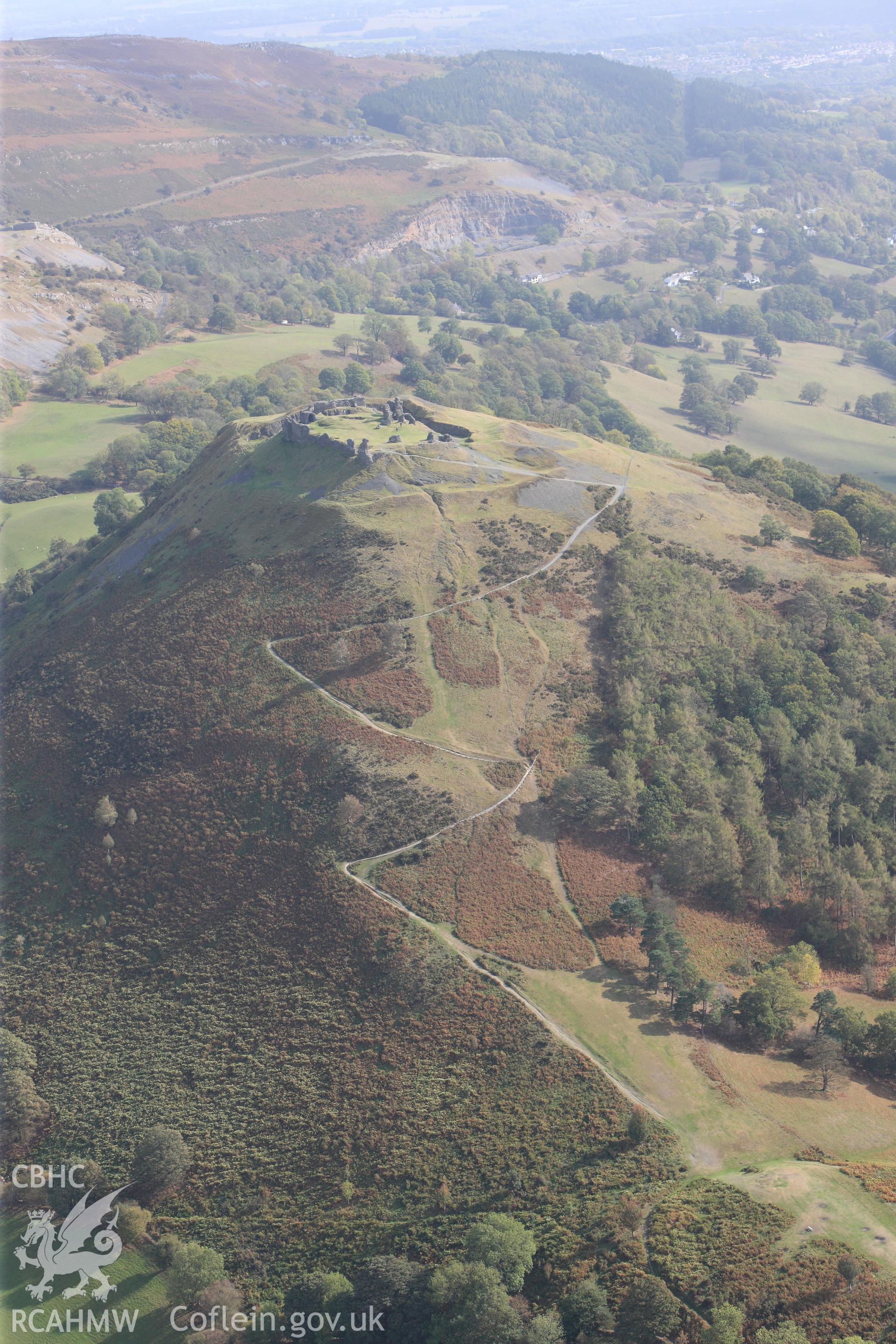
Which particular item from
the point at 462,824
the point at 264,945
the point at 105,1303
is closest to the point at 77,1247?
the point at 105,1303

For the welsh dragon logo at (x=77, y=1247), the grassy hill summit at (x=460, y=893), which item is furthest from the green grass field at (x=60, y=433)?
the welsh dragon logo at (x=77, y=1247)

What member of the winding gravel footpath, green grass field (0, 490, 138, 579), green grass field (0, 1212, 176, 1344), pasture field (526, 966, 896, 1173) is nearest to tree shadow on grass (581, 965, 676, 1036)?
pasture field (526, 966, 896, 1173)

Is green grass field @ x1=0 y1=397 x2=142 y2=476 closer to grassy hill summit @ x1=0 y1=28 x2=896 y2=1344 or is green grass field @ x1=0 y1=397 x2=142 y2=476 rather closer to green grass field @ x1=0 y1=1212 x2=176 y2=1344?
grassy hill summit @ x1=0 y1=28 x2=896 y2=1344

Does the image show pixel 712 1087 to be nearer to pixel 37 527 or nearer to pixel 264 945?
pixel 264 945

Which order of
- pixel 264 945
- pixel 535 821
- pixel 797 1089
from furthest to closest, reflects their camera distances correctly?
1. pixel 535 821
2. pixel 264 945
3. pixel 797 1089

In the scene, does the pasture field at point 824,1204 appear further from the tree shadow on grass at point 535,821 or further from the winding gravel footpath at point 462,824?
the tree shadow on grass at point 535,821

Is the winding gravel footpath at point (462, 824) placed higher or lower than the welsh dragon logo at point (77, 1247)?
higher

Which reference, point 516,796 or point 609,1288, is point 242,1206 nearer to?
point 609,1288
